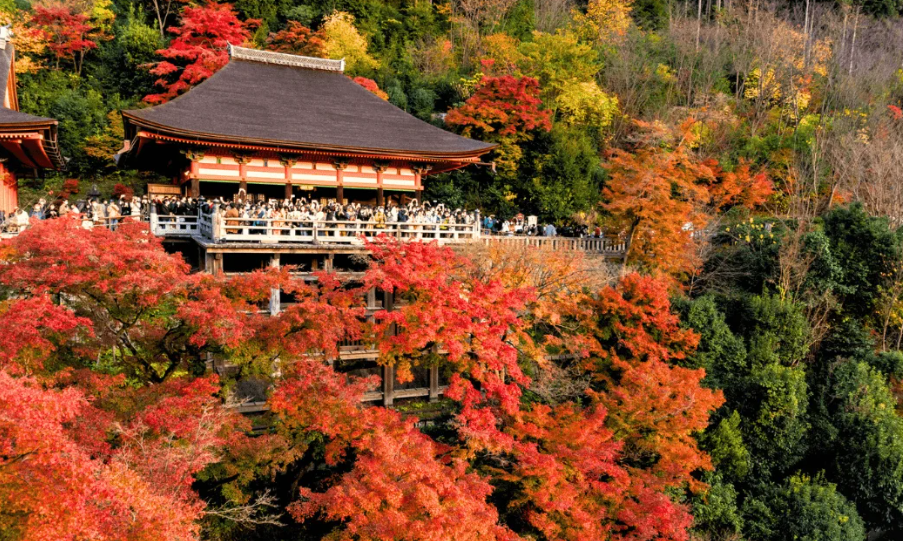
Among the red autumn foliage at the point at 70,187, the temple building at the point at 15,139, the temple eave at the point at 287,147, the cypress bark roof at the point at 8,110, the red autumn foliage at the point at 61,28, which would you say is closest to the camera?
the cypress bark roof at the point at 8,110

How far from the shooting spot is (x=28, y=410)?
217 inches

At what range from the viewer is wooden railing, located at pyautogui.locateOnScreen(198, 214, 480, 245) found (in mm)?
13820

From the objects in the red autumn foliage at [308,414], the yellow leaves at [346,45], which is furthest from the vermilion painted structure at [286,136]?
the yellow leaves at [346,45]

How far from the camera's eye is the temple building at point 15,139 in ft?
43.2

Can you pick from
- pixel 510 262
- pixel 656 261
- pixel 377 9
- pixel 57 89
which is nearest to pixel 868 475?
pixel 656 261

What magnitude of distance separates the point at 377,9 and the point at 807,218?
27.6 metres

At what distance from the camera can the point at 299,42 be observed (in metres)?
30.7

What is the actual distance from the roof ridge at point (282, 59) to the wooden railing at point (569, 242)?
10.7 m

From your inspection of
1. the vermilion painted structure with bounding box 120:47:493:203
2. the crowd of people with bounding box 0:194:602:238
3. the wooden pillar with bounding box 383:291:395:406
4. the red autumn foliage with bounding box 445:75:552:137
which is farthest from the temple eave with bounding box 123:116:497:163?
the wooden pillar with bounding box 383:291:395:406

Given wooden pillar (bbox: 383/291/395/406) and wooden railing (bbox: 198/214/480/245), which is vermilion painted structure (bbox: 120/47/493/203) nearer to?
wooden railing (bbox: 198/214/480/245)

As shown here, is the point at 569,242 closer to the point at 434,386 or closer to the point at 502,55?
the point at 434,386

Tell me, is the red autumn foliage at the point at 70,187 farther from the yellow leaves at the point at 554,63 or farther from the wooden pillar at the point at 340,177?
the yellow leaves at the point at 554,63

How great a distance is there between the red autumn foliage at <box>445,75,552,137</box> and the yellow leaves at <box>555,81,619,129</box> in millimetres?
4511

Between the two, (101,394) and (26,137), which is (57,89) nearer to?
(26,137)
